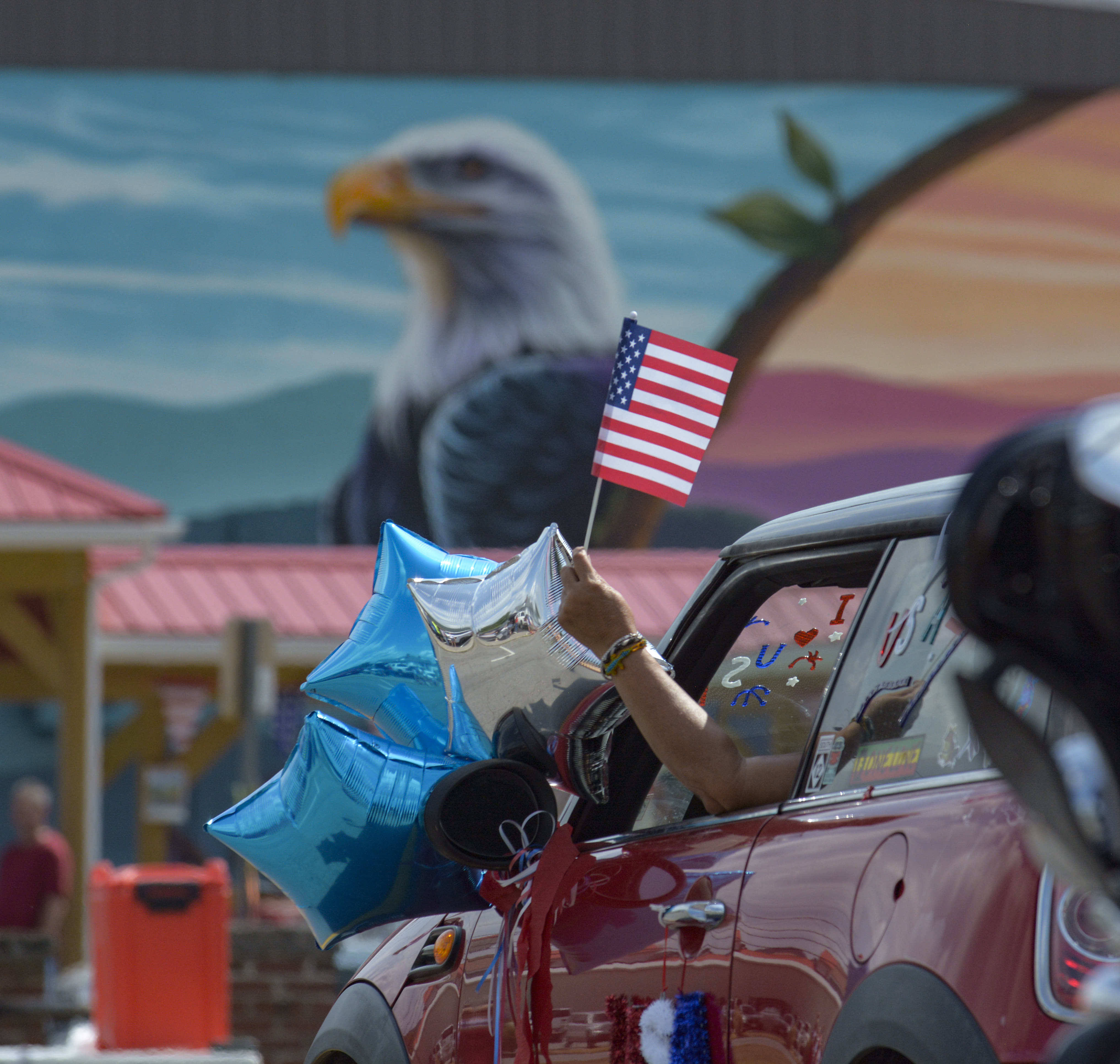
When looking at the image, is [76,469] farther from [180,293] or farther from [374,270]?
[374,270]

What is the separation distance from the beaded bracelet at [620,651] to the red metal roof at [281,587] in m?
13.5

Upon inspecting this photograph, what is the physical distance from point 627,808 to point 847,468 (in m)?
16.8

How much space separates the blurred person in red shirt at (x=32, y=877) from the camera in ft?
37.9

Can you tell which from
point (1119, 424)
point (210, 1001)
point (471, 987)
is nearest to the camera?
point (1119, 424)

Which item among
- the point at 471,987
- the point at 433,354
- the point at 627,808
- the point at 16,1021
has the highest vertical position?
the point at 433,354

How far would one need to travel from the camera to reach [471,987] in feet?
11.6

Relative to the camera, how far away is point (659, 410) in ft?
12.0

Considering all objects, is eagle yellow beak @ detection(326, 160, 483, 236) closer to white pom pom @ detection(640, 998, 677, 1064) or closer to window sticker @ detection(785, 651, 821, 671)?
window sticker @ detection(785, 651, 821, 671)

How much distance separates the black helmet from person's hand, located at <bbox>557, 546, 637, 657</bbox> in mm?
1675

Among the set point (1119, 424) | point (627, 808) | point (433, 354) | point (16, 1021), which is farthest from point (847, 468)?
point (1119, 424)

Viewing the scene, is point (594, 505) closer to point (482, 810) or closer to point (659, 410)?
point (659, 410)

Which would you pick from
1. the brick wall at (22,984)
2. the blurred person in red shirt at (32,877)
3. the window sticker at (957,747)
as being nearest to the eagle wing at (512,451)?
the blurred person in red shirt at (32,877)

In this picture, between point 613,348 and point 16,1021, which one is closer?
point 16,1021

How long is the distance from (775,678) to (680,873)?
A: 21.5 inches
